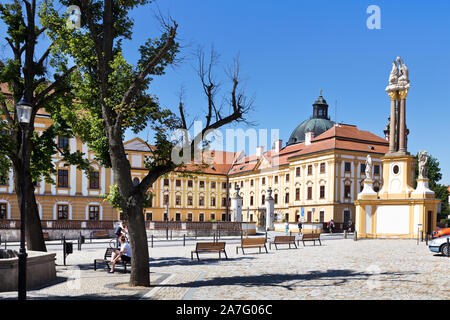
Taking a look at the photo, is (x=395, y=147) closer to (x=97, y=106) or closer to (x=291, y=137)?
(x=97, y=106)

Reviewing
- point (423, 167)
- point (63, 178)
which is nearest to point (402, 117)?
point (423, 167)

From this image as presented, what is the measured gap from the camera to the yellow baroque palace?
48094mm

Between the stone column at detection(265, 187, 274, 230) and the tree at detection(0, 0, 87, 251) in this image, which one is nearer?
the tree at detection(0, 0, 87, 251)

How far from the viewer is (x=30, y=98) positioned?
15.2 m

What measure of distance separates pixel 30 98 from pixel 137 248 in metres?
7.29

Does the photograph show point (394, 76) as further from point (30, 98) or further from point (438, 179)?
point (438, 179)

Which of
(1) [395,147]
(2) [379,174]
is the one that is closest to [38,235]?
(1) [395,147]

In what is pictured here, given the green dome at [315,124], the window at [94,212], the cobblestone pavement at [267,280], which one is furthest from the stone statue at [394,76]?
the green dome at [315,124]

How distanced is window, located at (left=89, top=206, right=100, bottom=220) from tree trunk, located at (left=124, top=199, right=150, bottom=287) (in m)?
40.0

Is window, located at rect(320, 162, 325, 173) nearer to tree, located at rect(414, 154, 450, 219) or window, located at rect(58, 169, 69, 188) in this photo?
tree, located at rect(414, 154, 450, 219)

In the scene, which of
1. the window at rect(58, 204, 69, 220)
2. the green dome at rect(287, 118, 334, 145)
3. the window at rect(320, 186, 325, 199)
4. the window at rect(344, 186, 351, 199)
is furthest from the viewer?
the green dome at rect(287, 118, 334, 145)

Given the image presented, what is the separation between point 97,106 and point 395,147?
2821 centimetres

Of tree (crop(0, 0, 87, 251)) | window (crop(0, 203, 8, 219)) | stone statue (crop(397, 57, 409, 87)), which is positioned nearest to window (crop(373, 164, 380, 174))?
stone statue (crop(397, 57, 409, 87))
